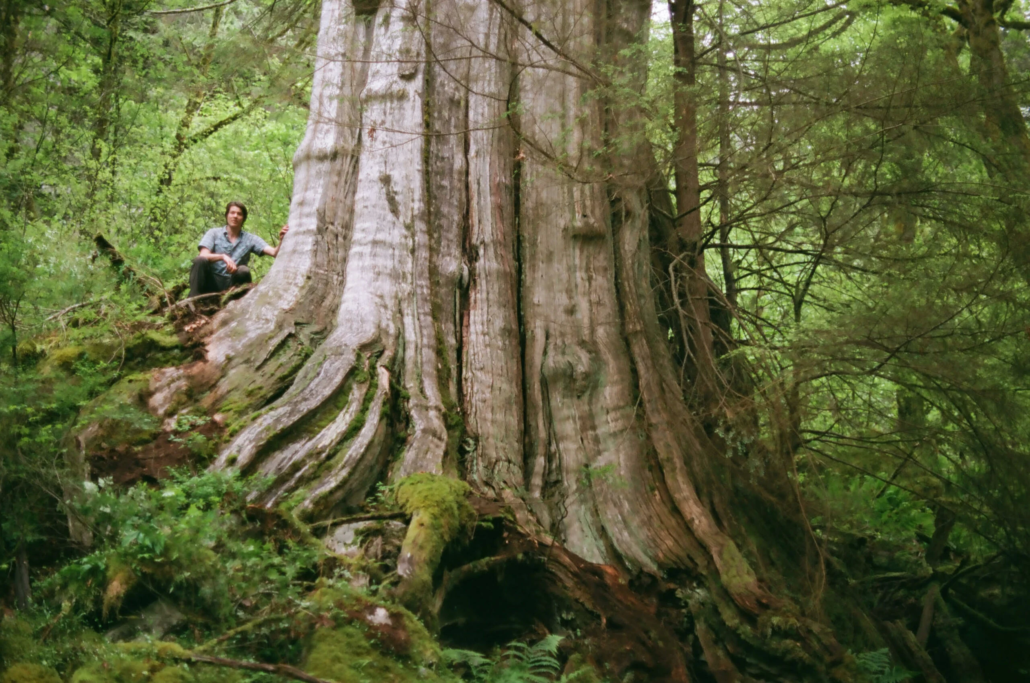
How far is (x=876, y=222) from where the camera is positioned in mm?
6160

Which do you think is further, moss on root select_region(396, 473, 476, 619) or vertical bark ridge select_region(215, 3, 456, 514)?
vertical bark ridge select_region(215, 3, 456, 514)

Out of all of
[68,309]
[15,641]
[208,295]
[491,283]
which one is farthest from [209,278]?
[15,641]

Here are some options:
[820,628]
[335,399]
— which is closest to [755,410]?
[820,628]

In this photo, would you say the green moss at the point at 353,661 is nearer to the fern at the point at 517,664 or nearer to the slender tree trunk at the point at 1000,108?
the fern at the point at 517,664

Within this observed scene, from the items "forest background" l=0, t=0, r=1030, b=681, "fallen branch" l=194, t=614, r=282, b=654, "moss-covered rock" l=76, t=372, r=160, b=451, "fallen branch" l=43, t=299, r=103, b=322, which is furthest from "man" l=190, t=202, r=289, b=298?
"fallen branch" l=194, t=614, r=282, b=654

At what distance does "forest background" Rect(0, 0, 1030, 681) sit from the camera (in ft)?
12.5

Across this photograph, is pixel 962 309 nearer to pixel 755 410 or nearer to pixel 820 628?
pixel 755 410

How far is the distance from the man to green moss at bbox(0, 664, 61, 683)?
3832 millimetres

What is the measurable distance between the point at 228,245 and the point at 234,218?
299mm

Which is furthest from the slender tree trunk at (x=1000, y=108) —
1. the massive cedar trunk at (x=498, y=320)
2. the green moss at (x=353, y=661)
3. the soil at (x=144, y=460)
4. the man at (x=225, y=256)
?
the soil at (x=144, y=460)

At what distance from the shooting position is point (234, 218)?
7.36 meters

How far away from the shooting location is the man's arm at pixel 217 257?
6.72 m

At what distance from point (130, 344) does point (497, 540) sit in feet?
9.48

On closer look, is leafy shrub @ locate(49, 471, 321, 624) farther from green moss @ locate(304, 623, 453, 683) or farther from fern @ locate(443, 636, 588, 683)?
fern @ locate(443, 636, 588, 683)
